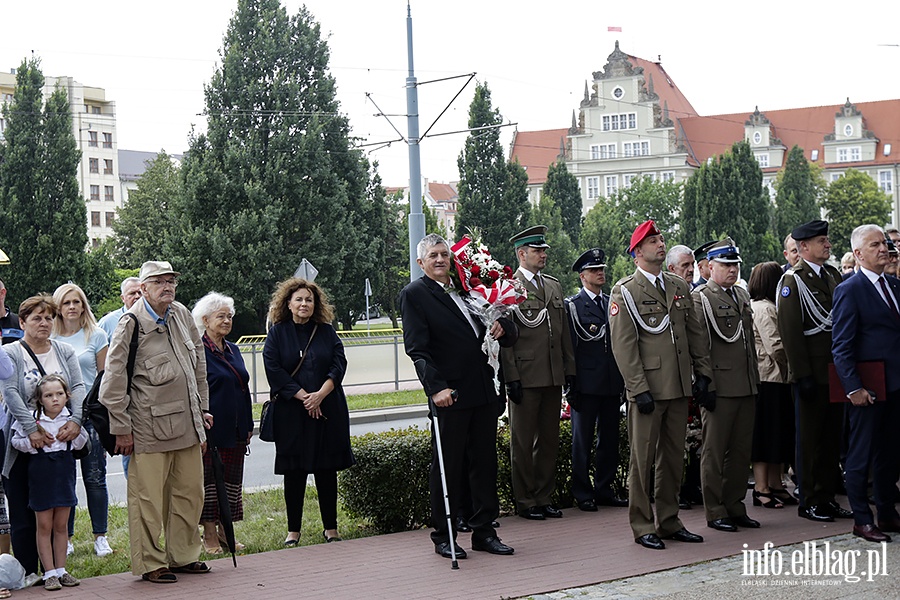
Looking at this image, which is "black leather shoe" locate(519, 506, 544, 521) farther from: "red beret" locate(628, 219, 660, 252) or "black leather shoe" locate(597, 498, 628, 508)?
"red beret" locate(628, 219, 660, 252)

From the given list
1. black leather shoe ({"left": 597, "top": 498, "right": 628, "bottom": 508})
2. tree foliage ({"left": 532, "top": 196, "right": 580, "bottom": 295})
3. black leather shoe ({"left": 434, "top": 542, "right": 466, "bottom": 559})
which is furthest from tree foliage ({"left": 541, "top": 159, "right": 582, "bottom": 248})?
black leather shoe ({"left": 434, "top": 542, "right": 466, "bottom": 559})

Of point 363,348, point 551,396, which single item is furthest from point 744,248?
point 551,396

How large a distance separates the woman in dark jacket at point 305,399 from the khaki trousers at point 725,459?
2812mm

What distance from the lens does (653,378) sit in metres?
7.71

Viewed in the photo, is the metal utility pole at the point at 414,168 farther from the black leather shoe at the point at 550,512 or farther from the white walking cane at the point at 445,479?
the white walking cane at the point at 445,479

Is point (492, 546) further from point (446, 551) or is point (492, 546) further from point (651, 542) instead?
point (651, 542)

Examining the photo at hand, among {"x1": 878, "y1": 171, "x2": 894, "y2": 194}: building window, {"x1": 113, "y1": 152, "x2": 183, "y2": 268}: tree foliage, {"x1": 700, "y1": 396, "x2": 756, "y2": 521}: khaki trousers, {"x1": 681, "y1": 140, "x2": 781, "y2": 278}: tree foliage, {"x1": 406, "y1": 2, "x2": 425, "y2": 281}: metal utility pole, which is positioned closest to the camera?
{"x1": 700, "y1": 396, "x2": 756, "y2": 521}: khaki trousers

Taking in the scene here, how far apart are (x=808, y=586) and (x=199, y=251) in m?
45.5

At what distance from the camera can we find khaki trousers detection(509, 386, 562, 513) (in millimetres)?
8836

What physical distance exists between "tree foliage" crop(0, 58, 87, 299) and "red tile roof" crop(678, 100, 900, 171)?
77.6 meters

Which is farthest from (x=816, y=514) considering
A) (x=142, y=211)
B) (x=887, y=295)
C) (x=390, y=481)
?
(x=142, y=211)

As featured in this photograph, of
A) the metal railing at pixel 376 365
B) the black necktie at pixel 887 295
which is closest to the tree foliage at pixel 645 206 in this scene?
the metal railing at pixel 376 365

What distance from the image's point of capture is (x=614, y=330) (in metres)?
7.84

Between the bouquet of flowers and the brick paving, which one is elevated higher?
the bouquet of flowers
